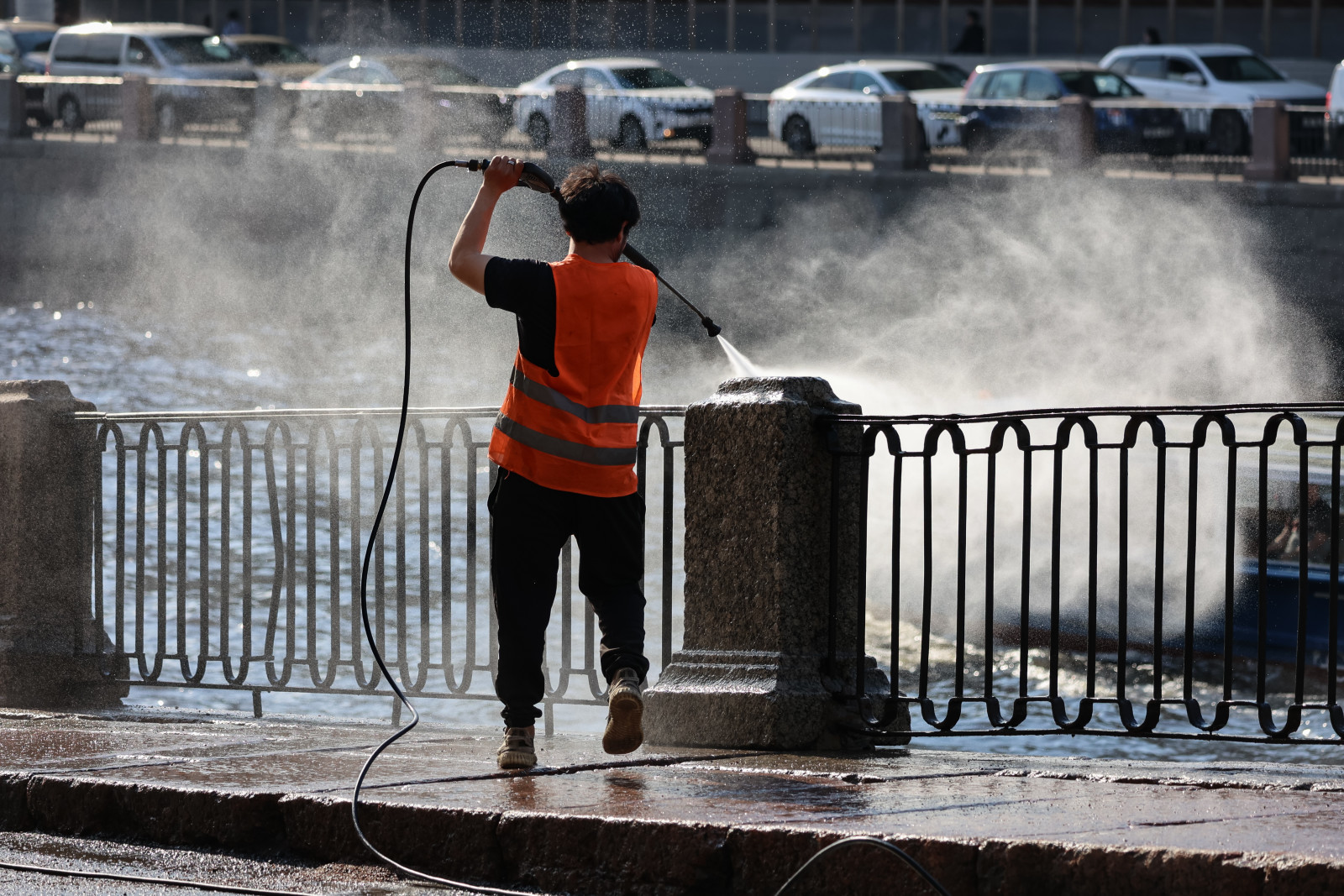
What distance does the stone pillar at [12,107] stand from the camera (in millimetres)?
33969

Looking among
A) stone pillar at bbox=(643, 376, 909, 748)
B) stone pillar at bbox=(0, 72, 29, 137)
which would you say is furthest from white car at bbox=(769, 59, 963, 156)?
stone pillar at bbox=(643, 376, 909, 748)

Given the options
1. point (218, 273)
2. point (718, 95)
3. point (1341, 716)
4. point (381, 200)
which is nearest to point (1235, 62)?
point (718, 95)

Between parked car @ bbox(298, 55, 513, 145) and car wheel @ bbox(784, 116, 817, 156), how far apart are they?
4.77m

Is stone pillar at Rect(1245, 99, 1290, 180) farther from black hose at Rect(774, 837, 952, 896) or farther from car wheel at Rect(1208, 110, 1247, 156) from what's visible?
black hose at Rect(774, 837, 952, 896)

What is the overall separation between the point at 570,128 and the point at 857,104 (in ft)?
15.6

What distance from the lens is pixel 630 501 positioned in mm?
5316

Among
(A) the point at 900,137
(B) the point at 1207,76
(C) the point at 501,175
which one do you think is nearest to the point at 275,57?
(A) the point at 900,137

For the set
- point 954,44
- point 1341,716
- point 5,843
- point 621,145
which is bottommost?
point 5,843

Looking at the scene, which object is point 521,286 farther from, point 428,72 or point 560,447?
point 428,72

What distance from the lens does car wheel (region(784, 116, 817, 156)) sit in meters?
30.0

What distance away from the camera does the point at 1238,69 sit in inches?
1214

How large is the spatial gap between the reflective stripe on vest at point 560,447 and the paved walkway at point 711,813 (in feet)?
3.01

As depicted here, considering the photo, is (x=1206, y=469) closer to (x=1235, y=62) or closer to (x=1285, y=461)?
(x=1285, y=461)

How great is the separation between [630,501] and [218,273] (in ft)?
96.6
